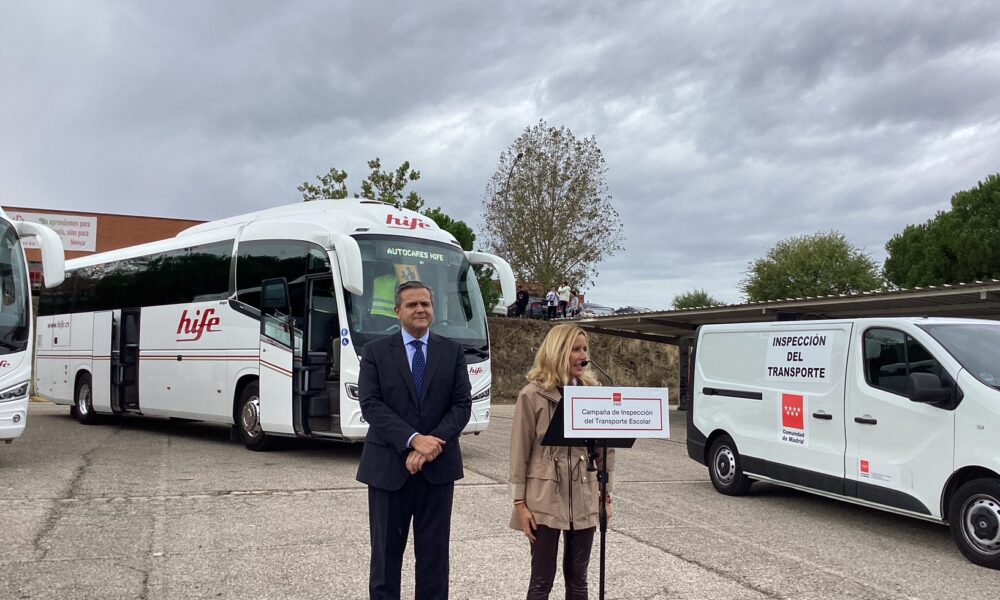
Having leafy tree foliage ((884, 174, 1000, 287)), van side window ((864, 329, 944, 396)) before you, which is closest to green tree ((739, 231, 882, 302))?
leafy tree foliage ((884, 174, 1000, 287))

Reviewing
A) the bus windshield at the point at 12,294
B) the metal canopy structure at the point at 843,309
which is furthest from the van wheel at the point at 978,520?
the bus windshield at the point at 12,294

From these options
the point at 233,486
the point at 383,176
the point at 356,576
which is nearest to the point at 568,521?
the point at 356,576

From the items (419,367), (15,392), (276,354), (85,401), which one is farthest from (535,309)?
(419,367)

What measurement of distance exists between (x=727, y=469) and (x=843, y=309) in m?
8.25

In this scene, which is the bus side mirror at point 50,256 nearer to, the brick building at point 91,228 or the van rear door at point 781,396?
the van rear door at point 781,396

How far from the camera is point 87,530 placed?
23.6ft

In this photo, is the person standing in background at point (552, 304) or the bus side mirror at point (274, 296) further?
the person standing in background at point (552, 304)

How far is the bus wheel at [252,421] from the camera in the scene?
1270 centimetres

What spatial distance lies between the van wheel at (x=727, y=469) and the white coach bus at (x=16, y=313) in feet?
26.8

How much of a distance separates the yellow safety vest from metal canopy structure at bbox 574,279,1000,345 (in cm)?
780

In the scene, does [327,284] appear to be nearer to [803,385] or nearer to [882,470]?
[803,385]

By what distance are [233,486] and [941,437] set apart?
7.05 m

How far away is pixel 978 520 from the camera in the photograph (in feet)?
22.6

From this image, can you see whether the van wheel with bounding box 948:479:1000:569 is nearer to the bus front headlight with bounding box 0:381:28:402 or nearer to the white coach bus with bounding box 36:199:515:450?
the white coach bus with bounding box 36:199:515:450
